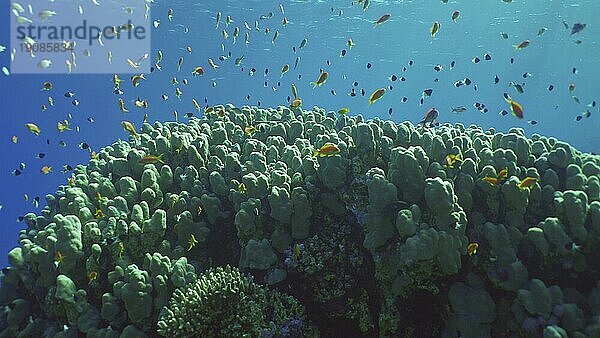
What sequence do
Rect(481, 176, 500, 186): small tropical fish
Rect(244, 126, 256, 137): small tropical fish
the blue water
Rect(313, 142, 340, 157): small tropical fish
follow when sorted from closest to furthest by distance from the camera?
1. Rect(481, 176, 500, 186): small tropical fish
2. Rect(313, 142, 340, 157): small tropical fish
3. Rect(244, 126, 256, 137): small tropical fish
4. the blue water

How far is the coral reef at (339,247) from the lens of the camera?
151 inches

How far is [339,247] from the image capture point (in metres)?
4.63

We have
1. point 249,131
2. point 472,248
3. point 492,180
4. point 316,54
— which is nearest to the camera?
point 472,248

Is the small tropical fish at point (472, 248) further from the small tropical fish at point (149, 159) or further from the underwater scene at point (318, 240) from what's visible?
the small tropical fish at point (149, 159)

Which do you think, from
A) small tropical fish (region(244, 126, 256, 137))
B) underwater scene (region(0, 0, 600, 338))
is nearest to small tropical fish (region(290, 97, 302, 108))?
underwater scene (region(0, 0, 600, 338))

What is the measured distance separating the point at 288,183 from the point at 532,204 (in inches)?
100

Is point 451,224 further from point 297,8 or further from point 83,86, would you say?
point 83,86

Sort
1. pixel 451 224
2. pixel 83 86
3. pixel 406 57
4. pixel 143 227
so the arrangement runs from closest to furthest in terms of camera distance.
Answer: pixel 451 224 < pixel 143 227 < pixel 406 57 < pixel 83 86

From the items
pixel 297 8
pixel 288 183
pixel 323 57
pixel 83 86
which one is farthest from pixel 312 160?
pixel 83 86

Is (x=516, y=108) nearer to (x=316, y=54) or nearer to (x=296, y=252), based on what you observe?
(x=296, y=252)

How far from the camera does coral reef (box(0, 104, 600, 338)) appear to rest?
12.6ft

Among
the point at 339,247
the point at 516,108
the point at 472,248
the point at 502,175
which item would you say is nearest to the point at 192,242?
the point at 339,247

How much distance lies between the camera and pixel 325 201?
4.82m

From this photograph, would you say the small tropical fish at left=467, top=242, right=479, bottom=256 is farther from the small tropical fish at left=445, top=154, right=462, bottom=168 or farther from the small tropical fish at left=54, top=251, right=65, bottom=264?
the small tropical fish at left=54, top=251, right=65, bottom=264
